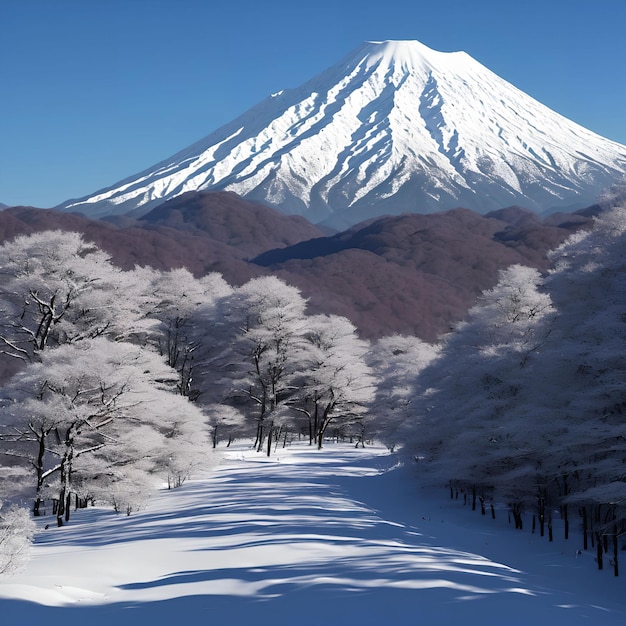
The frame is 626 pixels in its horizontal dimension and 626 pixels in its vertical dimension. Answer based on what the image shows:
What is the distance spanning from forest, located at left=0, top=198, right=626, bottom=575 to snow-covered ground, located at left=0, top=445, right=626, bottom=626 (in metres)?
1.32

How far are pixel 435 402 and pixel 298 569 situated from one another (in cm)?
1658

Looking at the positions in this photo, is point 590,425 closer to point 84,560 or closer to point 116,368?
point 84,560

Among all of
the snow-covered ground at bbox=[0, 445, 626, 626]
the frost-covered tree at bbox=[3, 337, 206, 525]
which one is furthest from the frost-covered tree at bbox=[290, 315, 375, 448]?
the frost-covered tree at bbox=[3, 337, 206, 525]

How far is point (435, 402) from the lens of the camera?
2870 cm

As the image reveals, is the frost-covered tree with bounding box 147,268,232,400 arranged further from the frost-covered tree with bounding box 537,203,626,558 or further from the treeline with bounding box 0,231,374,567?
the frost-covered tree with bounding box 537,203,626,558

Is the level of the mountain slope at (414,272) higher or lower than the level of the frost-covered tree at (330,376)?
higher

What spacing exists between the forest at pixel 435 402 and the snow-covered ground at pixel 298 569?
1.32m

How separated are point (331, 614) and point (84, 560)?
656 cm

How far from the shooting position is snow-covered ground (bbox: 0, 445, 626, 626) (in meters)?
10.5

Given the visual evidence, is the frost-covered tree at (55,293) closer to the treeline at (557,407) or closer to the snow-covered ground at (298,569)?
the snow-covered ground at (298,569)

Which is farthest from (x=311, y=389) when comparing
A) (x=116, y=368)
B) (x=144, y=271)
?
(x=116, y=368)

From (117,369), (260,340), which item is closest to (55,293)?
(117,369)

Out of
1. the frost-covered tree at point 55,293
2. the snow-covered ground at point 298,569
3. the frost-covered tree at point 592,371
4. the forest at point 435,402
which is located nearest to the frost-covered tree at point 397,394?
the forest at point 435,402

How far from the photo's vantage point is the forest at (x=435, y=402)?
1766 centimetres
